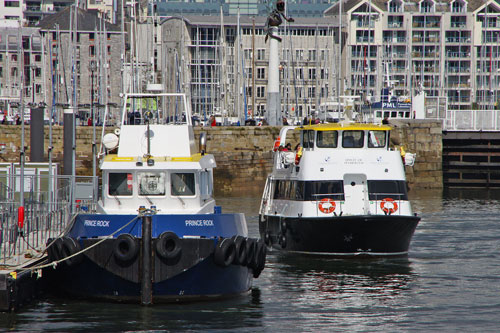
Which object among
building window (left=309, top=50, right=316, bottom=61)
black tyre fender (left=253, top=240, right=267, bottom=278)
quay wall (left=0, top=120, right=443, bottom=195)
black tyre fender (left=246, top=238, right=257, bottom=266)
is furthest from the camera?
building window (left=309, top=50, right=316, bottom=61)

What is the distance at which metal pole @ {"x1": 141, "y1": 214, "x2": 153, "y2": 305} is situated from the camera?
22219 millimetres

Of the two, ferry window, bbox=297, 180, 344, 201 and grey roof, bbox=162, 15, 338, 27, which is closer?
ferry window, bbox=297, 180, 344, 201

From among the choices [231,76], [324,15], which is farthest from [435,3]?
[231,76]

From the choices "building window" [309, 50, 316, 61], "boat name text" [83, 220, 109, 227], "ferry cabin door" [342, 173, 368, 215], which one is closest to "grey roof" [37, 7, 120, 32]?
"building window" [309, 50, 316, 61]

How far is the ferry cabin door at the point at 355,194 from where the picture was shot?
3206cm

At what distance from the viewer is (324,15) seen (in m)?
153

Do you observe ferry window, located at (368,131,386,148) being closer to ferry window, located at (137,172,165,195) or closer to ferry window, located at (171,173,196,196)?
ferry window, located at (171,173,196,196)

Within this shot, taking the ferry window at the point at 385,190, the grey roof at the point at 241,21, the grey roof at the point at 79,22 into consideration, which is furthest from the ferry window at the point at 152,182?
the grey roof at the point at 241,21

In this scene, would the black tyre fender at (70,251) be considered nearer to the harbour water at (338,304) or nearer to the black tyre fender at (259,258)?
the harbour water at (338,304)

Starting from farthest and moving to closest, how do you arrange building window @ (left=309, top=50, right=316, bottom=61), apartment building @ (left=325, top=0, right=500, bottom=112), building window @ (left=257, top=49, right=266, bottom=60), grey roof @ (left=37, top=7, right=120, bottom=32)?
1. apartment building @ (left=325, top=0, right=500, bottom=112)
2. building window @ (left=257, top=49, right=266, bottom=60)
3. building window @ (left=309, top=50, right=316, bottom=61)
4. grey roof @ (left=37, top=7, right=120, bottom=32)

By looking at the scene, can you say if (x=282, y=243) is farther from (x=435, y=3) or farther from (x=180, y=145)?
(x=435, y=3)

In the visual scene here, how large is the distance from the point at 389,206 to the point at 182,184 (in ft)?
31.4

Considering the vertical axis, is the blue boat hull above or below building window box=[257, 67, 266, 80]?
below

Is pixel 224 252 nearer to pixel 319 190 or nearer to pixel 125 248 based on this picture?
pixel 125 248
